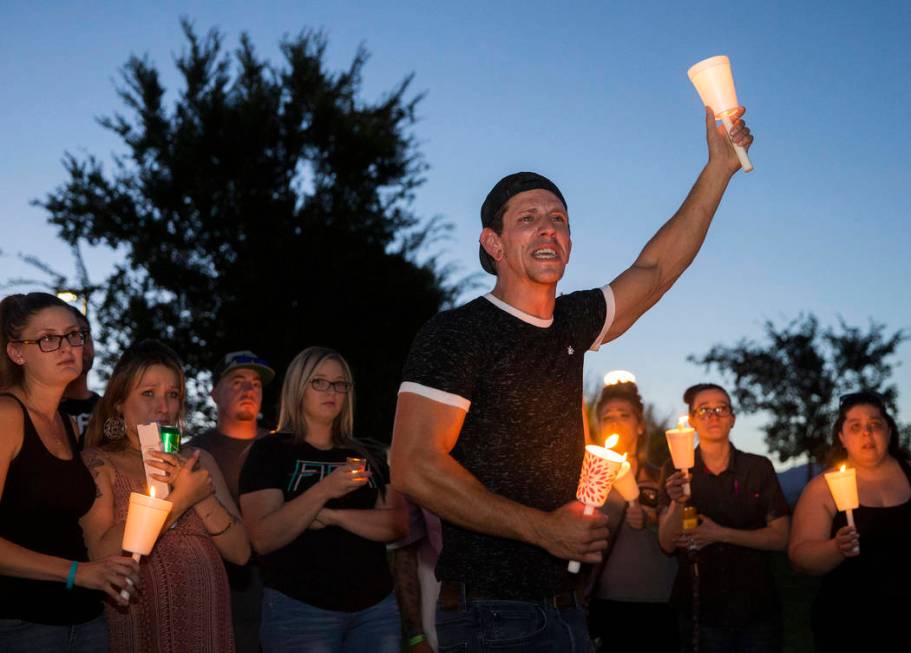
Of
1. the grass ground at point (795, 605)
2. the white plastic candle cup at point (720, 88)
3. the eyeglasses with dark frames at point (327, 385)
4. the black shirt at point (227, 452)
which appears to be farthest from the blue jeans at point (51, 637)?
the grass ground at point (795, 605)

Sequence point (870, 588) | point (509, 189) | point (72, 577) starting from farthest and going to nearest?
point (870, 588) < point (72, 577) < point (509, 189)

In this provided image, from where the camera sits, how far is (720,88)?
12.9 feet

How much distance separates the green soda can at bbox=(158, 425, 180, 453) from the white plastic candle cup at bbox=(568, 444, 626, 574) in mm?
2012

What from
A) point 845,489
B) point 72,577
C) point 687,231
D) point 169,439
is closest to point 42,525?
point 72,577

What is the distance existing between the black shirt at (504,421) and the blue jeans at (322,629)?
205cm

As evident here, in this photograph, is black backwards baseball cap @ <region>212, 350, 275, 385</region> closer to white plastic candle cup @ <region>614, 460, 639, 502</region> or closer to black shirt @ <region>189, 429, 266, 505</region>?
black shirt @ <region>189, 429, 266, 505</region>

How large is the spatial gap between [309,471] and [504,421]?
267 centimetres

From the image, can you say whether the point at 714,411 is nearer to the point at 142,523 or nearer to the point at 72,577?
the point at 142,523

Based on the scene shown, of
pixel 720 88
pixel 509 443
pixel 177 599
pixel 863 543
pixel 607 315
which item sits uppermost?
pixel 720 88

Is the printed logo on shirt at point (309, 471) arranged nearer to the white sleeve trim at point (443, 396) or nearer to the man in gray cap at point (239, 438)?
the man in gray cap at point (239, 438)

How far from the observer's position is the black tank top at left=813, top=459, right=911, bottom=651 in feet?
19.2

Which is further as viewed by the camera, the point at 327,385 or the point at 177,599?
the point at 327,385

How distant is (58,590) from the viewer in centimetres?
402

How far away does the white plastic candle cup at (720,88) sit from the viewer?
3.89 m
